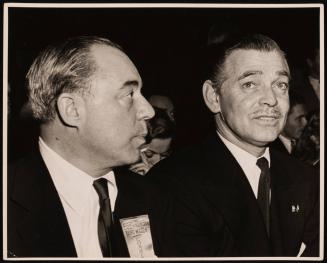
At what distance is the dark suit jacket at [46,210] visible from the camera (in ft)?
4.64

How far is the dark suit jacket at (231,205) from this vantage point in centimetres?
151

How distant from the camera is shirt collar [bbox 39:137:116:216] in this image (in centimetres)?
142

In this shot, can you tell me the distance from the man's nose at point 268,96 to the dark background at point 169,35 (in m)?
0.13

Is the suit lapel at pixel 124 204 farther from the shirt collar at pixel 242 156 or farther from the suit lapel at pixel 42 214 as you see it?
the shirt collar at pixel 242 156

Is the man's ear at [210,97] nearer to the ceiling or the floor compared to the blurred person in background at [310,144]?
nearer to the ceiling

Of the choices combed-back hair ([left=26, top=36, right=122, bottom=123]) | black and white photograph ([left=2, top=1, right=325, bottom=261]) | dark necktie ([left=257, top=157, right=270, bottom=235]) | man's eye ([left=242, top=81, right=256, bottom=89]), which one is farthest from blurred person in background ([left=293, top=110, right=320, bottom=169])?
combed-back hair ([left=26, top=36, right=122, bottom=123])

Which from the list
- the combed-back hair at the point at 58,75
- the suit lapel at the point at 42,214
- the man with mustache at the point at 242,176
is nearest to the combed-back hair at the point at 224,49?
the man with mustache at the point at 242,176

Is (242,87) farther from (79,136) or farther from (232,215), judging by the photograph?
(79,136)

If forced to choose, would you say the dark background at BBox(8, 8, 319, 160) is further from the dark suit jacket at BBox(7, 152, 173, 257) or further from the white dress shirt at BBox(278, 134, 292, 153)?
the white dress shirt at BBox(278, 134, 292, 153)

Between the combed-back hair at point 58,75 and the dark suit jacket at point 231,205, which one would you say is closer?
the combed-back hair at point 58,75

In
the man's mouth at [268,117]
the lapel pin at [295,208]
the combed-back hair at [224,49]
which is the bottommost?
the lapel pin at [295,208]

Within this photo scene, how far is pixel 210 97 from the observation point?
5.05ft

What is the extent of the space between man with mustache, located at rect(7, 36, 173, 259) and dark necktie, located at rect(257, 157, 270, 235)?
0.36m

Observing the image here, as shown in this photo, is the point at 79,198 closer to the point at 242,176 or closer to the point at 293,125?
the point at 242,176
